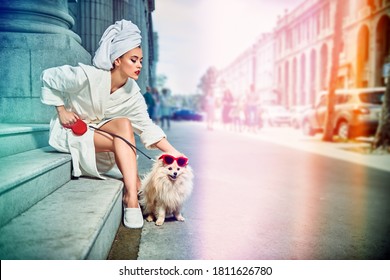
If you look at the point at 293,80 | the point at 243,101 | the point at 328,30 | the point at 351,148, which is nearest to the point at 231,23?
the point at 351,148

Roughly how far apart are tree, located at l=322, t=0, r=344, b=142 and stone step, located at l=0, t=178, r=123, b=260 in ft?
24.8

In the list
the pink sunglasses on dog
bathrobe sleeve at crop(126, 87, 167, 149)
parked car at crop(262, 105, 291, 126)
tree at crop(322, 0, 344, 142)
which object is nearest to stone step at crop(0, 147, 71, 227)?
bathrobe sleeve at crop(126, 87, 167, 149)

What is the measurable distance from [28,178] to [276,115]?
15567mm

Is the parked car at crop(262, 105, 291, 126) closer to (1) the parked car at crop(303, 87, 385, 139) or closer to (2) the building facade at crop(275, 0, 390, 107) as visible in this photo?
(2) the building facade at crop(275, 0, 390, 107)

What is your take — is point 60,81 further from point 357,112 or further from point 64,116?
point 357,112

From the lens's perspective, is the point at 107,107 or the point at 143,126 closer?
the point at 107,107

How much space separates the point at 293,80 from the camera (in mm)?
13969

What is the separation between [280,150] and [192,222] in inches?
182

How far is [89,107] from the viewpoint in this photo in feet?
6.91

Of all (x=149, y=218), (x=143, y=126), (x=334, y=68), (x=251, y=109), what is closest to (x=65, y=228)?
(x=149, y=218)

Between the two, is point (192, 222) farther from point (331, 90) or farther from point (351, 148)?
point (331, 90)

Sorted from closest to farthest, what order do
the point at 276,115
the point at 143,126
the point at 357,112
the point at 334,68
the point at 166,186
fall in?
the point at 166,186, the point at 143,126, the point at 357,112, the point at 334,68, the point at 276,115

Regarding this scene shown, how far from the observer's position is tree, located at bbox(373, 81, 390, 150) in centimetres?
632
